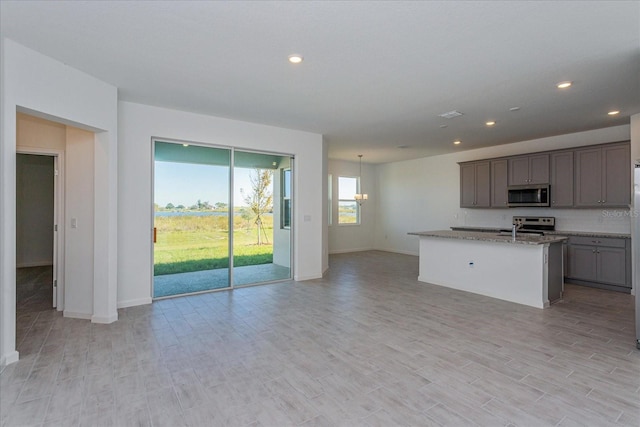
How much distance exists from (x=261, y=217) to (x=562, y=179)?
5757mm

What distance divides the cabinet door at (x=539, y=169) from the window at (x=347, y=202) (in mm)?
4623

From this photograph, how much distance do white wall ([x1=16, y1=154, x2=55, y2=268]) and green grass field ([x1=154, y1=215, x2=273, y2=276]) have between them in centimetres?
485

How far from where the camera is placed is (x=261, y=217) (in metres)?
5.85

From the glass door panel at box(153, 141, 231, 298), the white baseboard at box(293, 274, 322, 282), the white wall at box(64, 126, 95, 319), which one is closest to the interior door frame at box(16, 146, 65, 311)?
the white wall at box(64, 126, 95, 319)

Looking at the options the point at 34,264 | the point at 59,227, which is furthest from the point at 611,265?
the point at 34,264

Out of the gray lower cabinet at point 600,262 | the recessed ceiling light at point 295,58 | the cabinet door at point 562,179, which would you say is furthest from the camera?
the cabinet door at point 562,179

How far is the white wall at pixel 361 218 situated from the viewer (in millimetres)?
9734

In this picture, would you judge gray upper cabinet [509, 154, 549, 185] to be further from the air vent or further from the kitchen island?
the air vent

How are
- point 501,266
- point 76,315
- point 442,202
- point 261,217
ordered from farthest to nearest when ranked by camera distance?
point 442,202
point 261,217
point 501,266
point 76,315

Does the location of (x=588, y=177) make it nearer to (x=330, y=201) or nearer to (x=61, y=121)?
(x=330, y=201)

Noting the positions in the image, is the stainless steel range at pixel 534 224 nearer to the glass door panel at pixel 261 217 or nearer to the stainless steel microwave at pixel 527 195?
the stainless steel microwave at pixel 527 195

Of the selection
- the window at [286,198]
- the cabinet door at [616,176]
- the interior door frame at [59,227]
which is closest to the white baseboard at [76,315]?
the interior door frame at [59,227]

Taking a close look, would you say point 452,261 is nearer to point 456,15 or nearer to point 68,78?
point 456,15

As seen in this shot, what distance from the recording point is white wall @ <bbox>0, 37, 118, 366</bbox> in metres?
2.84
